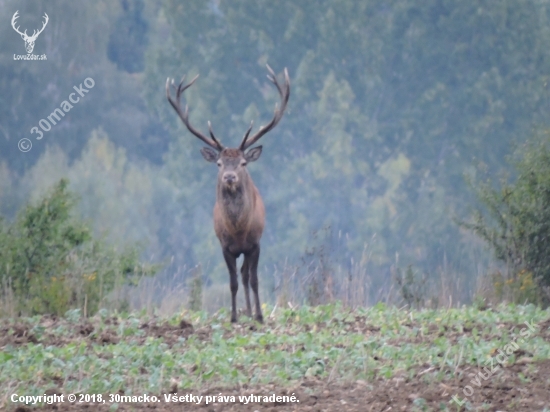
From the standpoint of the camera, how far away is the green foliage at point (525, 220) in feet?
47.1

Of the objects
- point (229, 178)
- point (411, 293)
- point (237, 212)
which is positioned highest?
point (229, 178)

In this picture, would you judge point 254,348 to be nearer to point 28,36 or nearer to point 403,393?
point 403,393

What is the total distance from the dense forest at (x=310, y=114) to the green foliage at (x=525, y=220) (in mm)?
18324

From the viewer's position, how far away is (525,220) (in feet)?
47.8

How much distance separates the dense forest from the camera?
34.4 m

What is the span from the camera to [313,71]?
35.9 m

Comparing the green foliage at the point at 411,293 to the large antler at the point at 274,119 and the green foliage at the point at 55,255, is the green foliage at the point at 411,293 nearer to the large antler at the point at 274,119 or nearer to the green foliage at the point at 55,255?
the large antler at the point at 274,119

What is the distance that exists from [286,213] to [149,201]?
4.94 m

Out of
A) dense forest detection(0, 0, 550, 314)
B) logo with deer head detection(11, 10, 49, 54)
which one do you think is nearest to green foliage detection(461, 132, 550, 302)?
dense forest detection(0, 0, 550, 314)

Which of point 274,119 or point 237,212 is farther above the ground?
point 274,119

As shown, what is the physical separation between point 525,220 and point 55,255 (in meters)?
6.42

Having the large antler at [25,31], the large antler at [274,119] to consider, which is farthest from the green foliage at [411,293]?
the large antler at [25,31]

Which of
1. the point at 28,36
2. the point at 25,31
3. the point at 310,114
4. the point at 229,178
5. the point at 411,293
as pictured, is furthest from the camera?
the point at 310,114

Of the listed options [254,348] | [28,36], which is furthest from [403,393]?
[28,36]
